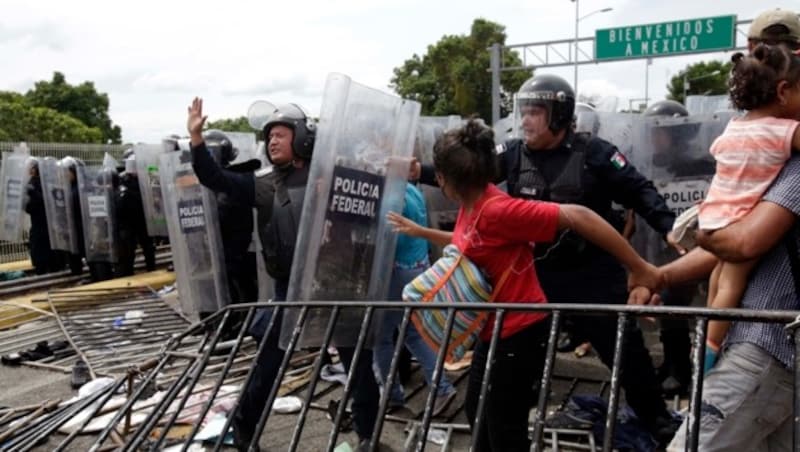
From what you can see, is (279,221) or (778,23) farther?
(279,221)

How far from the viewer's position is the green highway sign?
57.4 ft

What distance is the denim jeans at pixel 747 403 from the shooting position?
1850mm

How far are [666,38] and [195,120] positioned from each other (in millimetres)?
17083

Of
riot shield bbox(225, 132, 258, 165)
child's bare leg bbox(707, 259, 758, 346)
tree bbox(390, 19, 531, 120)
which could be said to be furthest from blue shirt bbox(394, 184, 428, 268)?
tree bbox(390, 19, 531, 120)

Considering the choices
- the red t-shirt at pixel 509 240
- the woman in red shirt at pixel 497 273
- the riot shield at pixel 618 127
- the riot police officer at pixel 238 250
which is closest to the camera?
the red t-shirt at pixel 509 240

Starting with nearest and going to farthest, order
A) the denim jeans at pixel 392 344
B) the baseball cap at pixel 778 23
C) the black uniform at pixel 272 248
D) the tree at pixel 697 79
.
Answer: the baseball cap at pixel 778 23
the black uniform at pixel 272 248
the denim jeans at pixel 392 344
the tree at pixel 697 79

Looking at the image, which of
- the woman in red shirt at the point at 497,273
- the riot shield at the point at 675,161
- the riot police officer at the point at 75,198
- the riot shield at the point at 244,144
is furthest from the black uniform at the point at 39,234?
the woman in red shirt at the point at 497,273

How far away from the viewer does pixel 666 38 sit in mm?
18250

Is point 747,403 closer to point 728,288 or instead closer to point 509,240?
point 728,288

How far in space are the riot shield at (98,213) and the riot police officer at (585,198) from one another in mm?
7571

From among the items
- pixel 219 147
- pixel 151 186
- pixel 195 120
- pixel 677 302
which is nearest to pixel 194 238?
pixel 219 147

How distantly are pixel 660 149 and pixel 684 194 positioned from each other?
0.38 m

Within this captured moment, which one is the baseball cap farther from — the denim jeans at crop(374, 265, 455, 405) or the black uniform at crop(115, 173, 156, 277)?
the black uniform at crop(115, 173, 156, 277)

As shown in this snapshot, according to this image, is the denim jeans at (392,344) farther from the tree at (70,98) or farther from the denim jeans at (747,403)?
the tree at (70,98)
